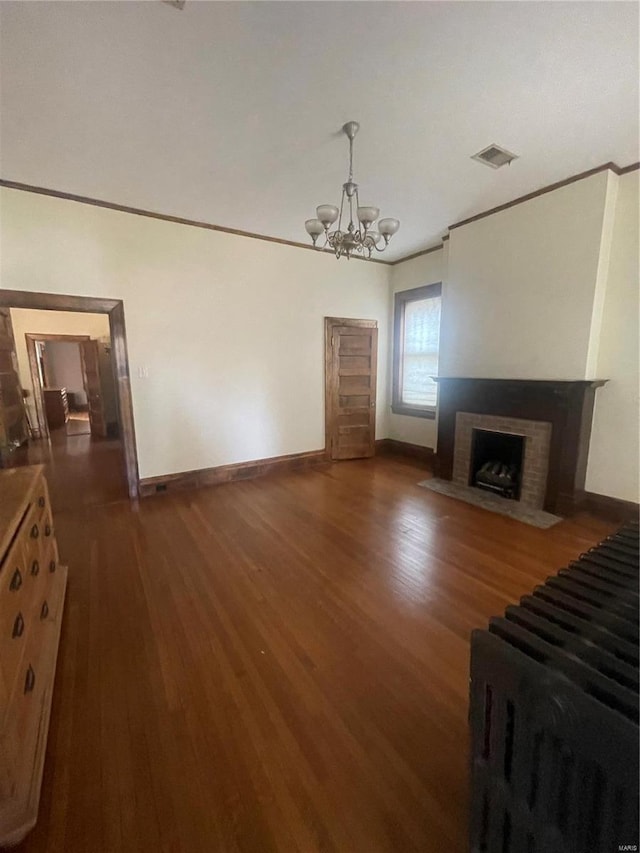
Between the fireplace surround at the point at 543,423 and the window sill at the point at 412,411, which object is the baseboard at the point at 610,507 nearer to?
the fireplace surround at the point at 543,423

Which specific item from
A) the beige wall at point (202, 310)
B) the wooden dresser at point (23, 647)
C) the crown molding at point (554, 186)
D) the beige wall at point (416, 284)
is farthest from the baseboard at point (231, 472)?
the crown molding at point (554, 186)

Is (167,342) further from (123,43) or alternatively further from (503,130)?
(503,130)

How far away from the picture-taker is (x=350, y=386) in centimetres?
514

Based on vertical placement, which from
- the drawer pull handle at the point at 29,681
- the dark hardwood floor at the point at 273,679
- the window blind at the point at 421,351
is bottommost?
the dark hardwood floor at the point at 273,679

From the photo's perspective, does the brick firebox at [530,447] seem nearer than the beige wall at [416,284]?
Yes

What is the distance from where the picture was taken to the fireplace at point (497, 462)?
3635 millimetres

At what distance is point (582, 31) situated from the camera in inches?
67.5

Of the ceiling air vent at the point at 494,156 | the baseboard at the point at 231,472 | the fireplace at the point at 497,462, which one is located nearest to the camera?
the ceiling air vent at the point at 494,156

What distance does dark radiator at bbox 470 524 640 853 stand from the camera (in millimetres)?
626

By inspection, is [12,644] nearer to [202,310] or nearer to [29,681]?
[29,681]

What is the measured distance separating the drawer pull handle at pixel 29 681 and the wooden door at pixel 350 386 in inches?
157

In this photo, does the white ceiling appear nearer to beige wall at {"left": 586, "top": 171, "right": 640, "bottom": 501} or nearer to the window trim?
beige wall at {"left": 586, "top": 171, "right": 640, "bottom": 501}

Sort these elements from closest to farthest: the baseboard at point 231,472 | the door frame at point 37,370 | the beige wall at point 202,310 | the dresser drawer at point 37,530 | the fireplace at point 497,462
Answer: the dresser drawer at point 37,530
the beige wall at point 202,310
the fireplace at point 497,462
the baseboard at point 231,472
the door frame at point 37,370

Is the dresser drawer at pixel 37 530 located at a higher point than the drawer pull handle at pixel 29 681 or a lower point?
higher
